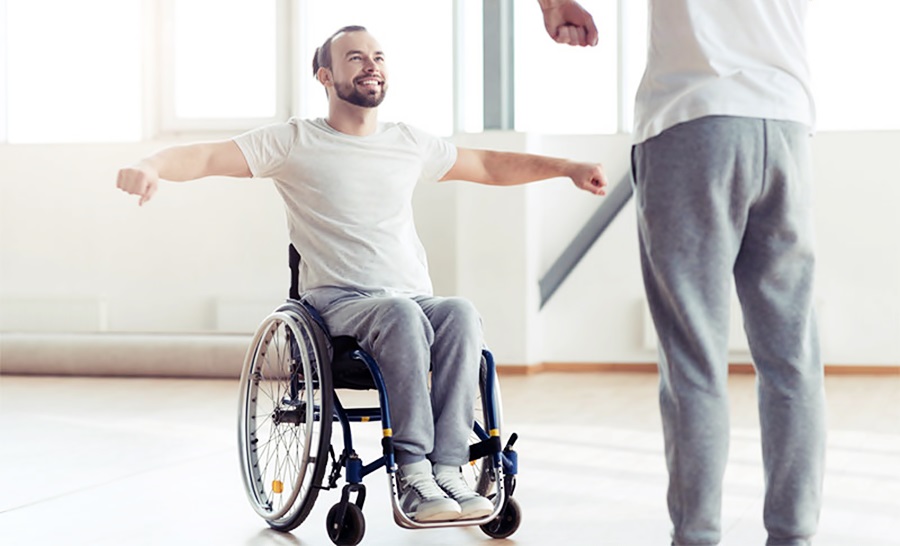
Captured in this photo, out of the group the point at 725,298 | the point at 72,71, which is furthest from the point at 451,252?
the point at 725,298

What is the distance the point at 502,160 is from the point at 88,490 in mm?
1345

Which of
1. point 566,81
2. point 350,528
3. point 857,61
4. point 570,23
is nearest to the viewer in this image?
point 570,23

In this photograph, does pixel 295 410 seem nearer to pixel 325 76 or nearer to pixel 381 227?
pixel 381 227

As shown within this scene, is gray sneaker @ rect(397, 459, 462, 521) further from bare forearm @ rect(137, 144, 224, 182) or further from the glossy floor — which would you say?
bare forearm @ rect(137, 144, 224, 182)

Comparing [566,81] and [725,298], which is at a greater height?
[566,81]

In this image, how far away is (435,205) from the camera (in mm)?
6715

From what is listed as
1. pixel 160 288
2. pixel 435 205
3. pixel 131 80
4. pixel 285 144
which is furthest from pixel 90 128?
pixel 285 144

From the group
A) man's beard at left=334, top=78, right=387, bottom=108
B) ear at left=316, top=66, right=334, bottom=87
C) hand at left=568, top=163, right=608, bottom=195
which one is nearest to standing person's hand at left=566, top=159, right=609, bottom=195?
hand at left=568, top=163, right=608, bottom=195

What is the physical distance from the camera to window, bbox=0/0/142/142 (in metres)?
7.20

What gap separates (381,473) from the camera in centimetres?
343

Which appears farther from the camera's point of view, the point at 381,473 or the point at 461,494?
the point at 381,473

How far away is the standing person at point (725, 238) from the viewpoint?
164 centimetres

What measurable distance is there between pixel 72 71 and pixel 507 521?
18.2ft

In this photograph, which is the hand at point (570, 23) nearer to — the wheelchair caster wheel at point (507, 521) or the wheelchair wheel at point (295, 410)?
the wheelchair wheel at point (295, 410)
